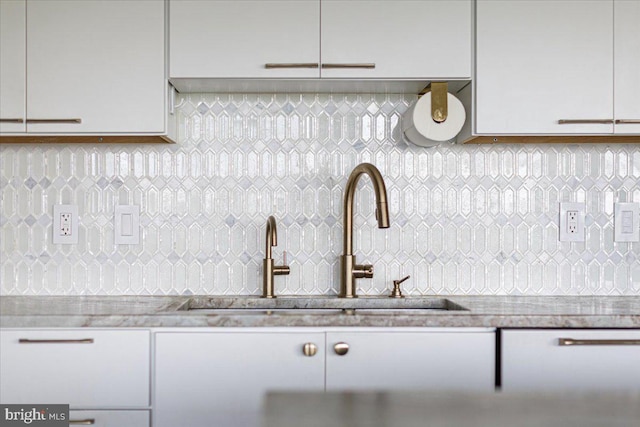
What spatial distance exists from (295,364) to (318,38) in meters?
1.12

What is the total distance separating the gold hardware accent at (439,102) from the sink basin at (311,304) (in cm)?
71

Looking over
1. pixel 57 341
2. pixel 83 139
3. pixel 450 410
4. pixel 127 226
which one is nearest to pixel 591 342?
pixel 450 410

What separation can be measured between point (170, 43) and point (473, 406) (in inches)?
66.6

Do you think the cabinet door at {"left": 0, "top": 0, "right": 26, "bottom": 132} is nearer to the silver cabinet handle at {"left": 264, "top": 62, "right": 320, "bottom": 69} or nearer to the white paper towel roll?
the silver cabinet handle at {"left": 264, "top": 62, "right": 320, "bottom": 69}

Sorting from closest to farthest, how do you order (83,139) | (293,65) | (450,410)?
(450,410) < (293,65) < (83,139)

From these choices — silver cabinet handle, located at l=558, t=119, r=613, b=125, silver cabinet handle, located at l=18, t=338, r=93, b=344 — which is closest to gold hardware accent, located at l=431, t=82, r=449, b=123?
silver cabinet handle, located at l=558, t=119, r=613, b=125

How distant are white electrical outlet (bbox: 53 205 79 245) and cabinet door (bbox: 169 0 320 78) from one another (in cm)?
76

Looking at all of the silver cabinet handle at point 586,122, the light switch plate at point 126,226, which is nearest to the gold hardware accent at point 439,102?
the silver cabinet handle at point 586,122

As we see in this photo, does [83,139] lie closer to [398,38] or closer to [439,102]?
[398,38]

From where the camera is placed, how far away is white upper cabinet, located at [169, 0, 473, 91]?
1949mm

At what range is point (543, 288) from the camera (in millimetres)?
2273

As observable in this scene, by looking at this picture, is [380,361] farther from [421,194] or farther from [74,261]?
[74,261]

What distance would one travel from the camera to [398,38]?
6.41 ft

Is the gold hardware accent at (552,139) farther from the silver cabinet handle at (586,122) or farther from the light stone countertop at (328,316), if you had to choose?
the light stone countertop at (328,316)
